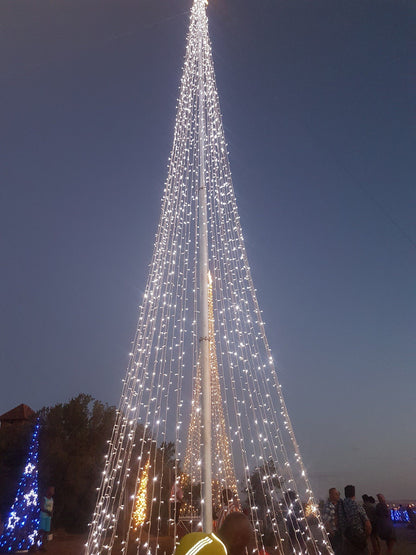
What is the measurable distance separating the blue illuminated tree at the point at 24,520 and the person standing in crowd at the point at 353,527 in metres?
9.64

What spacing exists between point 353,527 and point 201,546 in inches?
164

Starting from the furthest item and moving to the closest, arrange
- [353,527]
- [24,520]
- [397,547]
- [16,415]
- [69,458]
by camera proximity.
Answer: [16,415] < [69,458] < [24,520] < [397,547] < [353,527]

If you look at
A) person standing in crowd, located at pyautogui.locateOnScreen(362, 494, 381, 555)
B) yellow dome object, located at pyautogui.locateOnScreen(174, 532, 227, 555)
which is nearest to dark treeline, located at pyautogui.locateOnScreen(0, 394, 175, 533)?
person standing in crowd, located at pyautogui.locateOnScreen(362, 494, 381, 555)

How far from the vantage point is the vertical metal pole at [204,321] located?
481 centimetres

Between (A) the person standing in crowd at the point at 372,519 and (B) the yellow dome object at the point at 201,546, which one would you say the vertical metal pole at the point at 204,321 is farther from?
(B) the yellow dome object at the point at 201,546

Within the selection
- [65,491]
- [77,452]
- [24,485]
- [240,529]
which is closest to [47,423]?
[77,452]

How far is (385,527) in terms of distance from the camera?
249 inches

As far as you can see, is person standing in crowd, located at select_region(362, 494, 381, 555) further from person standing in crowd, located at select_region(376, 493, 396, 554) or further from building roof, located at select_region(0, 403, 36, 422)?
building roof, located at select_region(0, 403, 36, 422)

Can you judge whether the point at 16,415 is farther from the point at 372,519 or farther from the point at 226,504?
the point at 372,519

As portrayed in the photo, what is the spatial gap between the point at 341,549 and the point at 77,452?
15.7m

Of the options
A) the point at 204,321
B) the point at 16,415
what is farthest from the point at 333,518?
the point at 16,415

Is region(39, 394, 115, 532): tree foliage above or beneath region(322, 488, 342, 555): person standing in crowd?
above

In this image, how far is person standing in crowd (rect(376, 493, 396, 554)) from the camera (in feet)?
20.5

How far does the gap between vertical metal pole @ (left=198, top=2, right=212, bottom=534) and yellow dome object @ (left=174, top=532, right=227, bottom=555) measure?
12.1 ft
